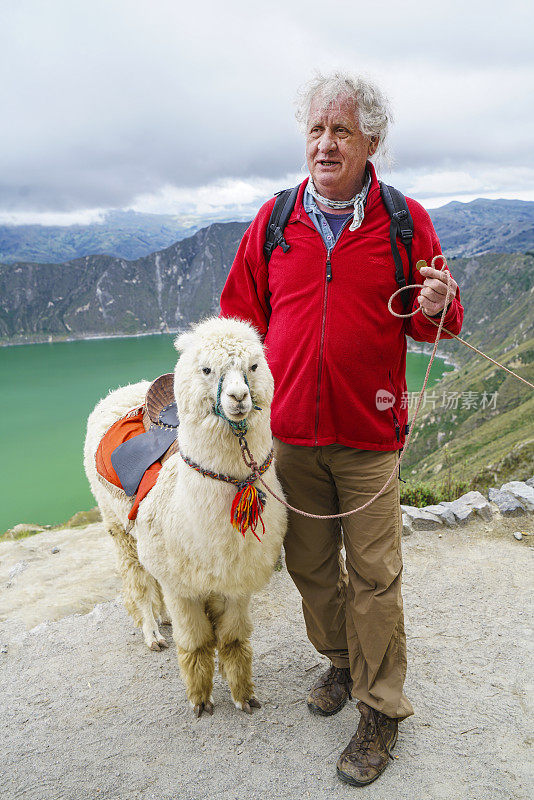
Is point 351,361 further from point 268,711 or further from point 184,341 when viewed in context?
point 268,711

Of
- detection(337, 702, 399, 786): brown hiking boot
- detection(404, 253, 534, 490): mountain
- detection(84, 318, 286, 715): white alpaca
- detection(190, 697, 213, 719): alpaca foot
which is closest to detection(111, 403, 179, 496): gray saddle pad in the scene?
detection(84, 318, 286, 715): white alpaca

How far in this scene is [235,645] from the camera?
2.73 metres

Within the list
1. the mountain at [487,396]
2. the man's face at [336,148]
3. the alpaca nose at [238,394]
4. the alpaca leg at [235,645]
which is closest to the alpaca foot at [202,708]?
the alpaca leg at [235,645]

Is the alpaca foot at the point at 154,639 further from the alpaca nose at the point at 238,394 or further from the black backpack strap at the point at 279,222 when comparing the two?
the black backpack strap at the point at 279,222

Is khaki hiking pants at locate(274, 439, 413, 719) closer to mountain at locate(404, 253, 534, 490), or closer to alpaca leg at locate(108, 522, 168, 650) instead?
alpaca leg at locate(108, 522, 168, 650)

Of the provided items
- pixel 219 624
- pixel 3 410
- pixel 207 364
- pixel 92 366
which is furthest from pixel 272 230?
pixel 92 366

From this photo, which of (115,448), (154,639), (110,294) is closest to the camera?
(115,448)

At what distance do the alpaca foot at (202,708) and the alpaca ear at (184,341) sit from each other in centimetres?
202

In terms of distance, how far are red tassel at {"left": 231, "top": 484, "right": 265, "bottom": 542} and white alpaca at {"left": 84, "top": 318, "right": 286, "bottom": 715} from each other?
48mm

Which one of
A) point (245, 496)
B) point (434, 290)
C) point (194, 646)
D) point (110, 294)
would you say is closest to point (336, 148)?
point (434, 290)

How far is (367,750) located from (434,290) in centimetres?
210

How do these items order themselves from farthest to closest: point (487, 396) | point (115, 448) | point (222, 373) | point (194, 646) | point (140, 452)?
point (487, 396), point (115, 448), point (140, 452), point (194, 646), point (222, 373)

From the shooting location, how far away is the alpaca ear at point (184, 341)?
203 cm

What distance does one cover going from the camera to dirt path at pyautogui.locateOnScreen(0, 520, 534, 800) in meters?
2.32
